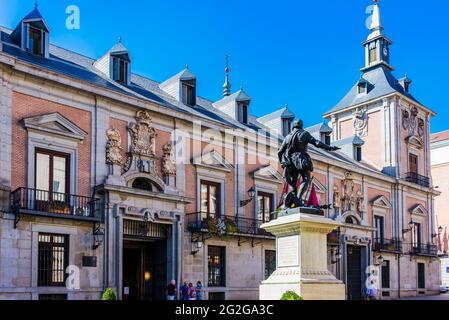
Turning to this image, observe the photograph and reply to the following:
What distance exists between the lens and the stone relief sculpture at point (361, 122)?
47.4 meters

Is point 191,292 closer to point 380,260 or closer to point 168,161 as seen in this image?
point 168,161

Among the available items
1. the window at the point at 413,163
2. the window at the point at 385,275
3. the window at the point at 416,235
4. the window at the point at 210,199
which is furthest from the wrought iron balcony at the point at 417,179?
the window at the point at 210,199

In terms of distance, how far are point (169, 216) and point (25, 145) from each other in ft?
23.8

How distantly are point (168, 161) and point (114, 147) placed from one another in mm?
2975

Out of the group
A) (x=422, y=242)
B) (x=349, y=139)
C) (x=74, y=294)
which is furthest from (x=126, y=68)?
(x=422, y=242)

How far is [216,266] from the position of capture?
28.5 meters

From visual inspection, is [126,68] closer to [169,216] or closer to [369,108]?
[169,216]

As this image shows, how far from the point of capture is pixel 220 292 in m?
28.1

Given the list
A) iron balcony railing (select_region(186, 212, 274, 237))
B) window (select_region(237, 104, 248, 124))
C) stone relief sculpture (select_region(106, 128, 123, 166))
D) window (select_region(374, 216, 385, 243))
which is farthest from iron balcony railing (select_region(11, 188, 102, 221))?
window (select_region(374, 216, 385, 243))

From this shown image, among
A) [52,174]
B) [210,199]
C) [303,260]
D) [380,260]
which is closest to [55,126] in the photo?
[52,174]

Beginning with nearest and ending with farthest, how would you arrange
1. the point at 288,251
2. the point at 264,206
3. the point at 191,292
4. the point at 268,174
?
the point at 288,251 < the point at 191,292 < the point at 264,206 < the point at 268,174

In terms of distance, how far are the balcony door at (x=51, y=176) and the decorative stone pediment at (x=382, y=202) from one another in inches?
966

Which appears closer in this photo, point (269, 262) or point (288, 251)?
point (288, 251)

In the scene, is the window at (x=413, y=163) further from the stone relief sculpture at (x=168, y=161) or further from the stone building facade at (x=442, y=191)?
the stone relief sculpture at (x=168, y=161)
